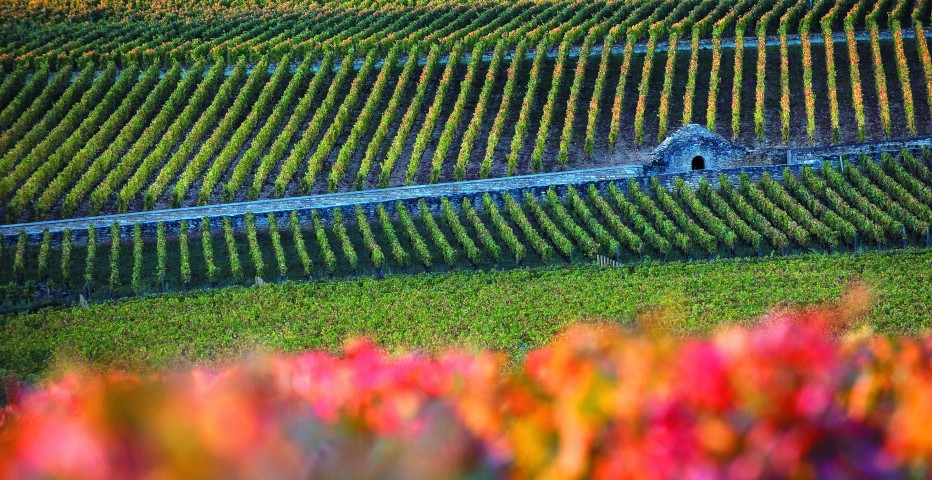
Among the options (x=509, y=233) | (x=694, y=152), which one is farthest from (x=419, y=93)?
(x=509, y=233)

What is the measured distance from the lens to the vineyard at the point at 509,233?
3509 cm

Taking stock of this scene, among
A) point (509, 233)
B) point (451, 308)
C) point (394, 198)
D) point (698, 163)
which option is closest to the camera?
point (451, 308)

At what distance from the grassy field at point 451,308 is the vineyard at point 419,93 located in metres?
10.7

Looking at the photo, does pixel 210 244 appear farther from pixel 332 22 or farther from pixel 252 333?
pixel 332 22

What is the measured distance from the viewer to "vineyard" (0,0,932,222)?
44.5m

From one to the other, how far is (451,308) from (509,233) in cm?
731

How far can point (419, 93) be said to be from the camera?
169 ft

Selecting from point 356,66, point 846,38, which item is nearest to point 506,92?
point 356,66

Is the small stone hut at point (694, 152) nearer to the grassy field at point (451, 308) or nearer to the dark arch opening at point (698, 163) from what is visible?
the dark arch opening at point (698, 163)

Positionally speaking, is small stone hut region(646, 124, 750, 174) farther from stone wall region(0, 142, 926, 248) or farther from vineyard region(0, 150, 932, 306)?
vineyard region(0, 150, 932, 306)

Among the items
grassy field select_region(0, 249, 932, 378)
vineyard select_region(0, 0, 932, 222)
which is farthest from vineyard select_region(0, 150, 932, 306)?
vineyard select_region(0, 0, 932, 222)

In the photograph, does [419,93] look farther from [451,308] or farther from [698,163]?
[451,308]

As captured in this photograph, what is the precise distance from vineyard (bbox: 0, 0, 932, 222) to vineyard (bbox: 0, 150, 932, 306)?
9.78 ft

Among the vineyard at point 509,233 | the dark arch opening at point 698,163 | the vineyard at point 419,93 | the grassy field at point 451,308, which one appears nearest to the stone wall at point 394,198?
the vineyard at point 509,233
